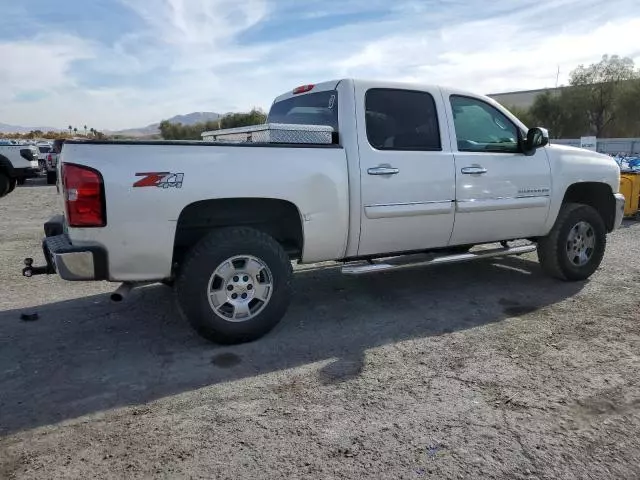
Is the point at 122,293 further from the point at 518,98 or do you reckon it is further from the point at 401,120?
the point at 518,98

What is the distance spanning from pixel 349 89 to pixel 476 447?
300 centimetres

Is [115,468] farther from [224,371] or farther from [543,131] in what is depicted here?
[543,131]

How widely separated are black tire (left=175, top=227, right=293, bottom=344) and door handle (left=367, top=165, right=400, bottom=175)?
1.01 meters

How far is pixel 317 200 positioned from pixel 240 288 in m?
0.91

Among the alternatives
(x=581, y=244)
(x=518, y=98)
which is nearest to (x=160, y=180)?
(x=581, y=244)

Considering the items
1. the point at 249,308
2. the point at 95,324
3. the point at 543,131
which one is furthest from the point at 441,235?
the point at 95,324

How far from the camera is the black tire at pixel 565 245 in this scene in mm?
5777

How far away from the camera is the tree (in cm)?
4803

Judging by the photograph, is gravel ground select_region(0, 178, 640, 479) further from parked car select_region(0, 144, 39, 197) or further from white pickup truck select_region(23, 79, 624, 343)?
parked car select_region(0, 144, 39, 197)

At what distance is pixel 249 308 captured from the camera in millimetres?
4199

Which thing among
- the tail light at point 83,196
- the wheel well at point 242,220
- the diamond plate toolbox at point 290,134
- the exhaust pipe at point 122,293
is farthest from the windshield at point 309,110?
the exhaust pipe at point 122,293

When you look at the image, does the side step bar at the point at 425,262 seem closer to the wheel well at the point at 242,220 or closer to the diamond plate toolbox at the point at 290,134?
the wheel well at the point at 242,220

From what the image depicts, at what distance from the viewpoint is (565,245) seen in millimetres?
5789

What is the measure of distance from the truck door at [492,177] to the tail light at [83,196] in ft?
10.0
